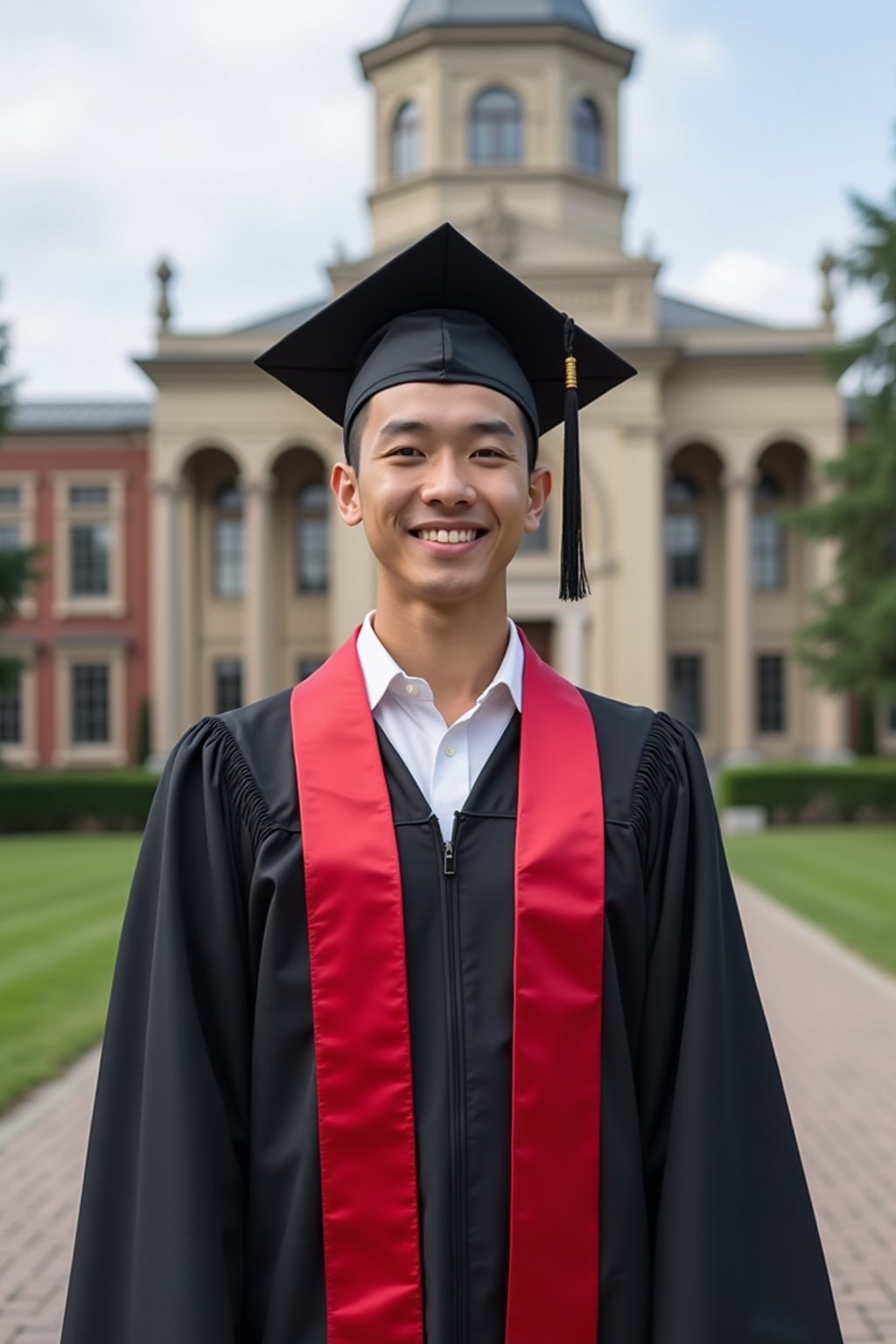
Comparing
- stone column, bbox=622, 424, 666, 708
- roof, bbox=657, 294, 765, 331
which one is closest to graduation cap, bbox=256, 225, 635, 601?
stone column, bbox=622, 424, 666, 708

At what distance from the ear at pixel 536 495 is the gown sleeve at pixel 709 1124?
0.49 meters

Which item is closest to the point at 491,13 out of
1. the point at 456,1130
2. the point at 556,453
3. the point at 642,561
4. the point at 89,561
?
the point at 556,453

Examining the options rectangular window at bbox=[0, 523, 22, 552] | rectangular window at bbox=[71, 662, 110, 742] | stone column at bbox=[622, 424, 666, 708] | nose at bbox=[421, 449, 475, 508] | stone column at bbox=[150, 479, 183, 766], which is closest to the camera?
nose at bbox=[421, 449, 475, 508]

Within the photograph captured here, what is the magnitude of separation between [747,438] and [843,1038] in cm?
2561

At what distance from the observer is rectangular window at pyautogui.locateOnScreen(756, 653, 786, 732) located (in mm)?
35156

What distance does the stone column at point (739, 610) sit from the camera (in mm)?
32594

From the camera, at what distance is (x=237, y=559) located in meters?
35.9

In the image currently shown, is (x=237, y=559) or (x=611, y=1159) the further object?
(x=237, y=559)

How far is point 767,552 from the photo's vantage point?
35656 mm

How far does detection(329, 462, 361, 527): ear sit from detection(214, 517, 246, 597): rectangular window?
33573mm

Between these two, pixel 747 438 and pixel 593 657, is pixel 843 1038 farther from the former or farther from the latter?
pixel 747 438

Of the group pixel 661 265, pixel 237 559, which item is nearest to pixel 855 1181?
pixel 661 265

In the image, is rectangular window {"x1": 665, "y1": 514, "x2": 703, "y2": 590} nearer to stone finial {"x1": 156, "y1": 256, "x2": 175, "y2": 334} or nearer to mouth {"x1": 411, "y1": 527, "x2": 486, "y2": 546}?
stone finial {"x1": 156, "y1": 256, "x2": 175, "y2": 334}

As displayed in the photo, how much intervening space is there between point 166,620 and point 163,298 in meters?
7.91
